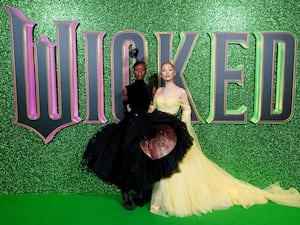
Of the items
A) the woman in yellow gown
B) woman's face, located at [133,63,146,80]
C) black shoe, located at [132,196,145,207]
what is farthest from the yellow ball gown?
woman's face, located at [133,63,146,80]

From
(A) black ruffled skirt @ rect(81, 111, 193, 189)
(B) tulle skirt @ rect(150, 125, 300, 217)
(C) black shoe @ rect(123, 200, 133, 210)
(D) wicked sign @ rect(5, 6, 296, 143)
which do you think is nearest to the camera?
(A) black ruffled skirt @ rect(81, 111, 193, 189)

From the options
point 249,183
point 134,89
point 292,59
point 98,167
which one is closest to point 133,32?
point 134,89

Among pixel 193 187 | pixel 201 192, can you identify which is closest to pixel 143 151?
pixel 193 187

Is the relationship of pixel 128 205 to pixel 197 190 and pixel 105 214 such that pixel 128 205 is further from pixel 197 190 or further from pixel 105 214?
pixel 197 190

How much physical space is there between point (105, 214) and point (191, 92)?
150 centimetres

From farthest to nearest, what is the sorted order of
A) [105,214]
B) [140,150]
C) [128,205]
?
[128,205], [105,214], [140,150]

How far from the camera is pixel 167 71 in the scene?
295 cm

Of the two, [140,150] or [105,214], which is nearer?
[140,150]

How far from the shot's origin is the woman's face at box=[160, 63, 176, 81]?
2.95 m

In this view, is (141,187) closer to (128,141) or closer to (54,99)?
(128,141)

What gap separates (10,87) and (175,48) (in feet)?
5.88

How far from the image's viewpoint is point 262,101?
323cm

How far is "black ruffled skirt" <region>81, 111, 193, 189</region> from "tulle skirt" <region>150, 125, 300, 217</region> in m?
0.16

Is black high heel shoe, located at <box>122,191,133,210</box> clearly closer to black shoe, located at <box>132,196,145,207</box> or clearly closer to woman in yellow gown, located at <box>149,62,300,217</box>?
black shoe, located at <box>132,196,145,207</box>
